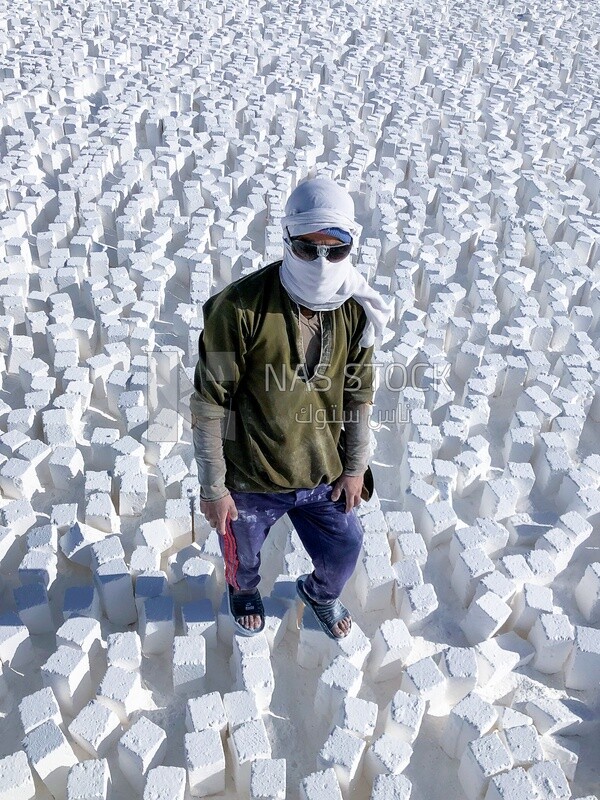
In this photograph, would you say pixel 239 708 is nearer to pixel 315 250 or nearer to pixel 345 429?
pixel 345 429

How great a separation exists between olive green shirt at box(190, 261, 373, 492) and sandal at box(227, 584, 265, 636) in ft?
1.76

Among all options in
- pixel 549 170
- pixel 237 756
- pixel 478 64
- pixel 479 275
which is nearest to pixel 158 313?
pixel 479 275

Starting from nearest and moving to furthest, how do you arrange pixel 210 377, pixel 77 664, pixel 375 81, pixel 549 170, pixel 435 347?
pixel 210 377, pixel 77 664, pixel 435 347, pixel 549 170, pixel 375 81

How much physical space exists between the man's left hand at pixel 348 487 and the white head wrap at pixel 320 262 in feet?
1.73

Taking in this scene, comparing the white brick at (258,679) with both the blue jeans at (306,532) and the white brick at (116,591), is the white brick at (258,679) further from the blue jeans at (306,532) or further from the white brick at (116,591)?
the white brick at (116,591)

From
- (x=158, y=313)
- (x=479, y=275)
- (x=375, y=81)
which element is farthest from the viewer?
(x=375, y=81)

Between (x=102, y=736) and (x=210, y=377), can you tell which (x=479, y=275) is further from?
(x=102, y=736)

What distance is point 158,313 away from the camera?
4008 millimetres

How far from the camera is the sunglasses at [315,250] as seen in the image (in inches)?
64.7

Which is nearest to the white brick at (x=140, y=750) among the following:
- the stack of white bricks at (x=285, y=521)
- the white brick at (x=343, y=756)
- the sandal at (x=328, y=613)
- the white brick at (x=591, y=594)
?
the stack of white bricks at (x=285, y=521)

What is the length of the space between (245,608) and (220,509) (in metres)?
0.54

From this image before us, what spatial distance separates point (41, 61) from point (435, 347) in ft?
17.7

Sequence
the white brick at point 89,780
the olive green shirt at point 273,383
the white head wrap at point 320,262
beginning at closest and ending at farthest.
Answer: the white head wrap at point 320,262 < the olive green shirt at point 273,383 < the white brick at point 89,780

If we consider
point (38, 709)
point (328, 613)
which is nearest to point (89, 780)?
point (38, 709)
